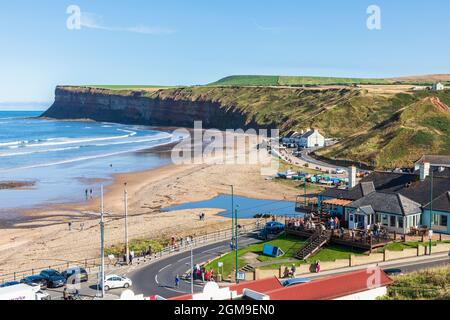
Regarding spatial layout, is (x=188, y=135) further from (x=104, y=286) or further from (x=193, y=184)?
(x=104, y=286)

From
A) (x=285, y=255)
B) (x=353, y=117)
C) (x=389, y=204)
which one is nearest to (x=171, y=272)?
(x=285, y=255)

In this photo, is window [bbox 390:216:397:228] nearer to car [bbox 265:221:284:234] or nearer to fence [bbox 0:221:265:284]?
car [bbox 265:221:284:234]

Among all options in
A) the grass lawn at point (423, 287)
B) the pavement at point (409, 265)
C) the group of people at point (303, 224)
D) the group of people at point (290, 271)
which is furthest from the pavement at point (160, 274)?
the grass lawn at point (423, 287)

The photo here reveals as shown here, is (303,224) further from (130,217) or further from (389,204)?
(130,217)

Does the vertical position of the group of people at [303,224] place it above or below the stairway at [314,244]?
above

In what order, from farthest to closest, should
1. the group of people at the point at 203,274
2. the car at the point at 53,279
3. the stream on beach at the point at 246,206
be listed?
the stream on beach at the point at 246,206, the group of people at the point at 203,274, the car at the point at 53,279

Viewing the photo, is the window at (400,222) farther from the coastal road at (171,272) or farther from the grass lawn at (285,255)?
the coastal road at (171,272)
